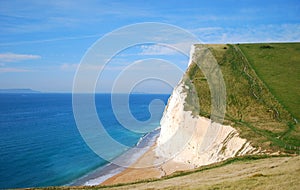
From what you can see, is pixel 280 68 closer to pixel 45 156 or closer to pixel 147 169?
pixel 147 169

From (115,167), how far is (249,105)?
25.1 metres

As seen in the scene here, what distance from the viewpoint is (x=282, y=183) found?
51.2 ft

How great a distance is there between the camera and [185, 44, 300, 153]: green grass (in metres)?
34.9

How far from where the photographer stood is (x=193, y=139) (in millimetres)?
46094

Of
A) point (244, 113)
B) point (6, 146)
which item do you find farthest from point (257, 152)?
point (6, 146)

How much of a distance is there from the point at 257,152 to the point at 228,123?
1159 centimetres

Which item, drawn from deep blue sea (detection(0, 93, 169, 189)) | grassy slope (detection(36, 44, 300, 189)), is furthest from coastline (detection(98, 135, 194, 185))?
grassy slope (detection(36, 44, 300, 189))

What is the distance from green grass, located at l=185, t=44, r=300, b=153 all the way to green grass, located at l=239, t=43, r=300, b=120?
2.62 feet

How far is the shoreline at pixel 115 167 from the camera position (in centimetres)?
3973

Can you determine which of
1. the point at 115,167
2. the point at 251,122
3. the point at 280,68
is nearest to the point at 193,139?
the point at 251,122

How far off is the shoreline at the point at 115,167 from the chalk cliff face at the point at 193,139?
4056 mm

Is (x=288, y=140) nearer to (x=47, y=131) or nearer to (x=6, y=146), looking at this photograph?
(x=6, y=146)

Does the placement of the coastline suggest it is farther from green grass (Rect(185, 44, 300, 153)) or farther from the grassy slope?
the grassy slope

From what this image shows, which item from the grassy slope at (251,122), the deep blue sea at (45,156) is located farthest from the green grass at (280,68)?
the deep blue sea at (45,156)
